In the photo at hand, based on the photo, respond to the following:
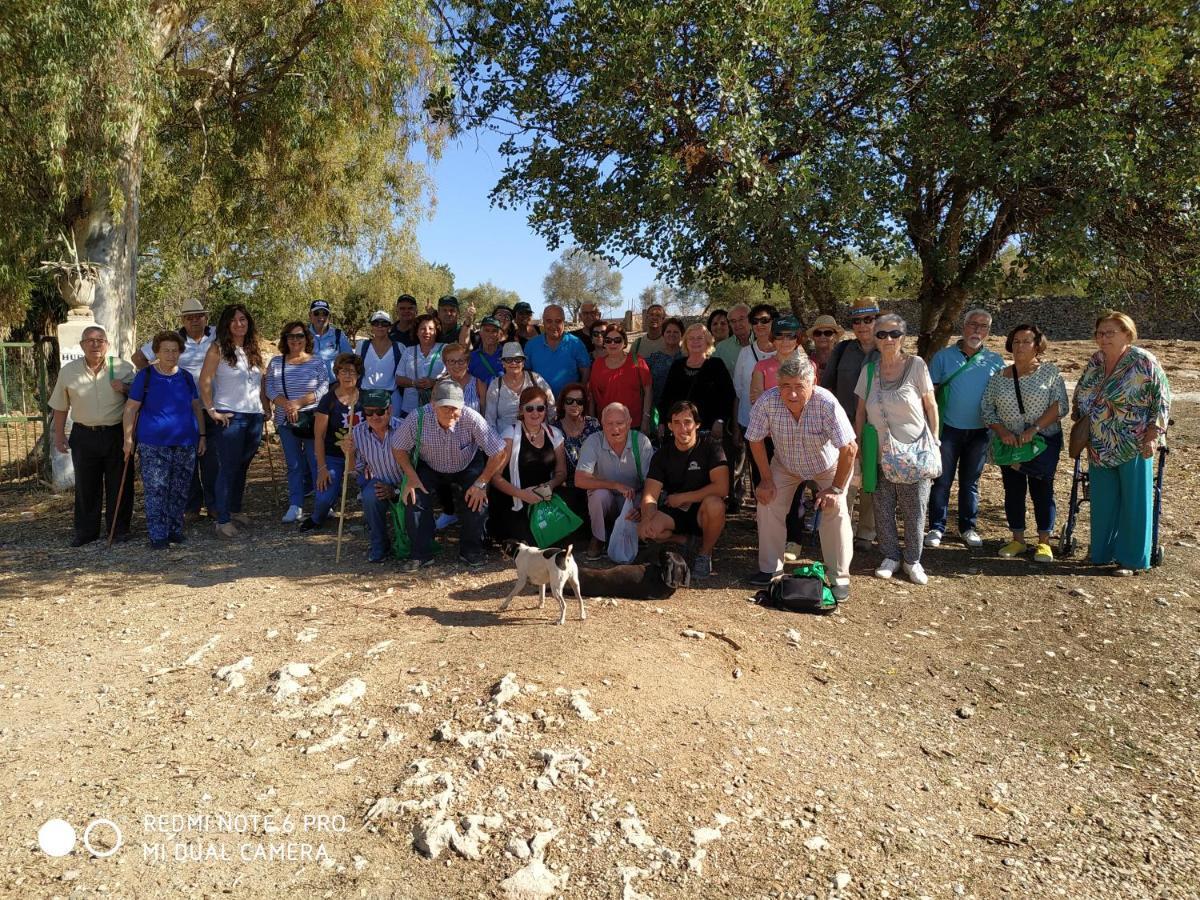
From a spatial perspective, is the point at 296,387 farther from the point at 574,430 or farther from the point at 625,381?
the point at 625,381

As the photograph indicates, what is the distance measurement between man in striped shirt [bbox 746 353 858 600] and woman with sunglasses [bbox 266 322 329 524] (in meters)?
4.07

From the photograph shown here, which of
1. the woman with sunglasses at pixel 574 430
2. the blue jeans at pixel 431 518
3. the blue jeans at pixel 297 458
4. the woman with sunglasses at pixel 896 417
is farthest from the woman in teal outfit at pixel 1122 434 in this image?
the blue jeans at pixel 297 458

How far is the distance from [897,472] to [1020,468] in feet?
5.15

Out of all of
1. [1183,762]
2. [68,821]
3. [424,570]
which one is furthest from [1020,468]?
[68,821]

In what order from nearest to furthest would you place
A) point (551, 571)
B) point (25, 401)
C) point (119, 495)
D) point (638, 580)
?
1. point (551, 571)
2. point (638, 580)
3. point (119, 495)
4. point (25, 401)

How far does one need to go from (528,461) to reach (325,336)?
9.95 feet

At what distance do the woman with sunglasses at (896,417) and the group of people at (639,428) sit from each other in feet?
0.05

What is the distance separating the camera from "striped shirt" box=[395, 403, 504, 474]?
6348 mm

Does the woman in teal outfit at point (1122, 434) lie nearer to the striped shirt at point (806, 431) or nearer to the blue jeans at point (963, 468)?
the blue jeans at point (963, 468)

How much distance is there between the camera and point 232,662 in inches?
185

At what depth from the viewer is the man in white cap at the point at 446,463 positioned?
6.29m

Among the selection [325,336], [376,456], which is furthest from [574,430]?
[325,336]

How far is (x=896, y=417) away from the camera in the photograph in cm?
588

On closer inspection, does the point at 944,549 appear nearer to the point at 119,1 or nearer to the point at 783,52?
the point at 783,52
